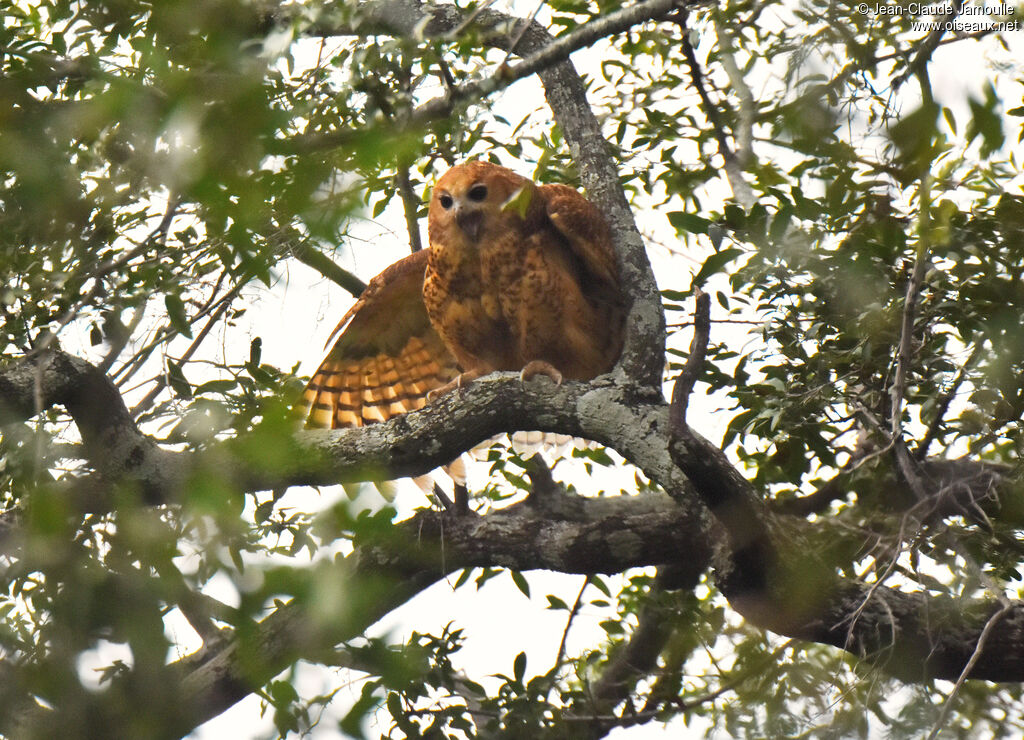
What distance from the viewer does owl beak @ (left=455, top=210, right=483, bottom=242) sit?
149 inches

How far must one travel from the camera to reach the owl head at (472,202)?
12.4ft

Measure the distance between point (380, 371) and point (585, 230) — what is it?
57.5 inches

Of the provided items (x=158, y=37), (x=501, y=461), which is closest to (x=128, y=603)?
(x=158, y=37)

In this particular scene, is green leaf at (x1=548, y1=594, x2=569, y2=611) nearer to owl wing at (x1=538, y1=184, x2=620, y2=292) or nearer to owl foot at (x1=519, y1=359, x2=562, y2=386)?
owl foot at (x1=519, y1=359, x2=562, y2=386)

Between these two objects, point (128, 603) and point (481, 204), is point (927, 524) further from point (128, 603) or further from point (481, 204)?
point (128, 603)

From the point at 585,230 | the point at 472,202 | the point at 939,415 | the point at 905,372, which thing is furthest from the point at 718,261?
the point at 472,202

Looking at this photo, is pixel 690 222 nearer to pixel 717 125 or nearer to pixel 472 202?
pixel 717 125

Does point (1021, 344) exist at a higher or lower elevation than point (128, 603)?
higher

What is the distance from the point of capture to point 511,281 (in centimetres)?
376

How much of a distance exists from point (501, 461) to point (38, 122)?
10.3ft

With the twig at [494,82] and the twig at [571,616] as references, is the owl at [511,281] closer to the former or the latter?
the twig at [571,616]

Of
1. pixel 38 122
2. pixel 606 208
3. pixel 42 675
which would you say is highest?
pixel 606 208

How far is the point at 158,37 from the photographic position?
33.2 inches

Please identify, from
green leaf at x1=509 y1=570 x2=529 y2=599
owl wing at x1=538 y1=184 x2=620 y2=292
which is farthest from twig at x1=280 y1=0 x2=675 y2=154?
green leaf at x1=509 y1=570 x2=529 y2=599
